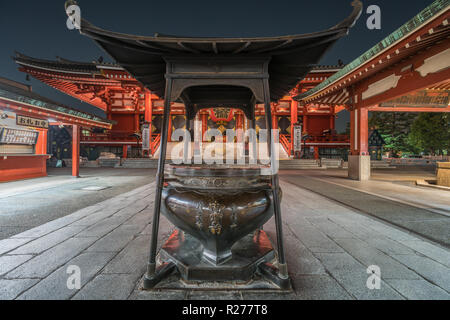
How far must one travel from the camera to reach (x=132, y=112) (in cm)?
1919

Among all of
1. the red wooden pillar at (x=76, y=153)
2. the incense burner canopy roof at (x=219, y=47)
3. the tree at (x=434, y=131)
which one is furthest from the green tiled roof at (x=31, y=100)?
the tree at (x=434, y=131)

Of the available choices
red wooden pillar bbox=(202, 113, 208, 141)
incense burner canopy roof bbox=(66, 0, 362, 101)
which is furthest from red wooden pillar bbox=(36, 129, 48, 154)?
red wooden pillar bbox=(202, 113, 208, 141)

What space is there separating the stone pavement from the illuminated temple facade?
11.6 m

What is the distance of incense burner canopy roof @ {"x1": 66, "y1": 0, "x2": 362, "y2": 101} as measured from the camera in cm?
152

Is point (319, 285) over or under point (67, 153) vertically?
under

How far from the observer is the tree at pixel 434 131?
19234mm

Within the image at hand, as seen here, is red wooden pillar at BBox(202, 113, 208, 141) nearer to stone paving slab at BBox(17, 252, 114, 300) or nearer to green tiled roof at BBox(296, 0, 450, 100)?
green tiled roof at BBox(296, 0, 450, 100)

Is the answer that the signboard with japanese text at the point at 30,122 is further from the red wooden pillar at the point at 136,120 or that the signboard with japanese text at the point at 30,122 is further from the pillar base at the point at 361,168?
the pillar base at the point at 361,168

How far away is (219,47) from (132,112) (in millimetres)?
20227
